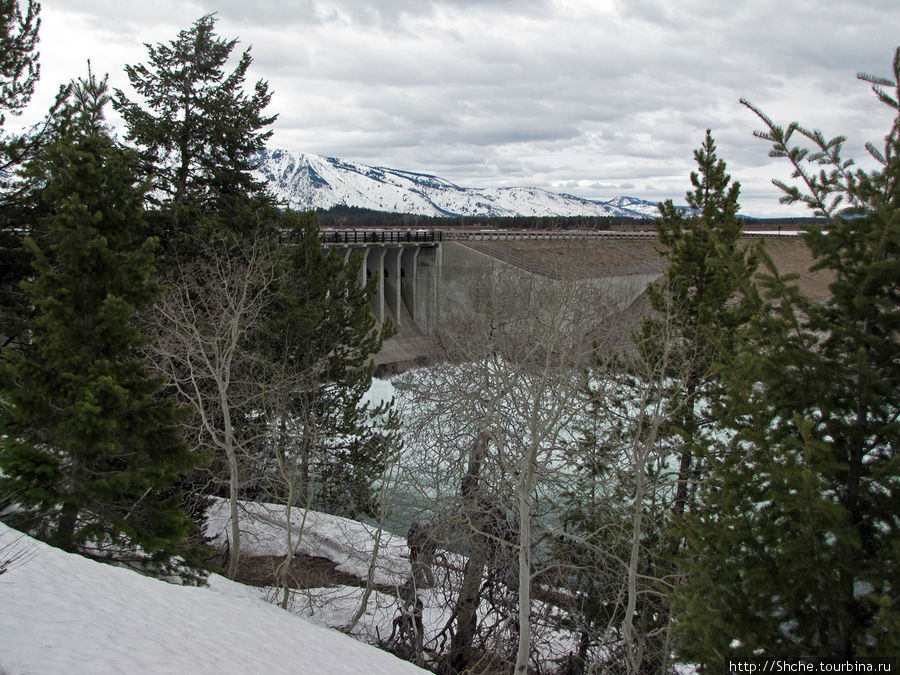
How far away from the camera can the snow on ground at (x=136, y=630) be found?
595 cm

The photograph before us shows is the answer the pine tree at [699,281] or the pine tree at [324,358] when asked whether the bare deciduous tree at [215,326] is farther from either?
the pine tree at [699,281]

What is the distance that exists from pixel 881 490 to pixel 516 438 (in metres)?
6.12

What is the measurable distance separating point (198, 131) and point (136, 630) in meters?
14.1

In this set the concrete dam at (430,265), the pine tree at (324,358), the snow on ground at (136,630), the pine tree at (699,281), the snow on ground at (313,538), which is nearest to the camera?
the snow on ground at (136,630)

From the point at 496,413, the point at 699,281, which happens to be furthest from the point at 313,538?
the point at 699,281

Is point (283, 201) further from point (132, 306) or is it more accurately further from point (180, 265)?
point (132, 306)

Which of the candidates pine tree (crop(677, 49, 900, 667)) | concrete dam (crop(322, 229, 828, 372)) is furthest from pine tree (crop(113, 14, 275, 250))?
concrete dam (crop(322, 229, 828, 372))

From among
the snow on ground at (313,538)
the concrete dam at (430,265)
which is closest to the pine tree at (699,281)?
the snow on ground at (313,538)

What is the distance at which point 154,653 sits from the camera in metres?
6.60

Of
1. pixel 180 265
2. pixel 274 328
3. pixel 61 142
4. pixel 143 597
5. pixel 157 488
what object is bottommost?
pixel 143 597

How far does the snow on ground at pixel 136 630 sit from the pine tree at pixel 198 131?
9914 mm

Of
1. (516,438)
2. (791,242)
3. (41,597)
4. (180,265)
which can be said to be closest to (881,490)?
(516,438)

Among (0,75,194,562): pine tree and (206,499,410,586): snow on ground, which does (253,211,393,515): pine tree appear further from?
(0,75,194,562): pine tree

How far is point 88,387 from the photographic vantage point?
9.69 metres
